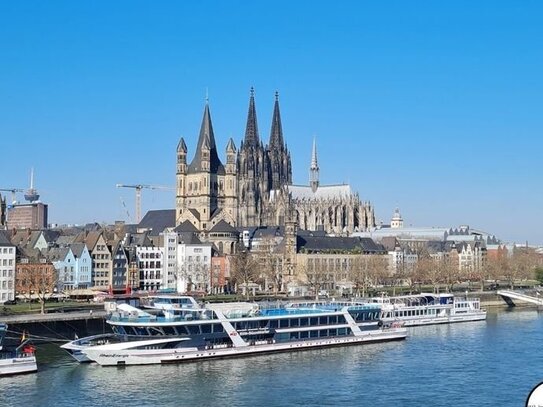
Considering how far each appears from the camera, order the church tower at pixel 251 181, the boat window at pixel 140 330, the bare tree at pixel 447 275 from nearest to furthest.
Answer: the boat window at pixel 140 330 < the bare tree at pixel 447 275 < the church tower at pixel 251 181

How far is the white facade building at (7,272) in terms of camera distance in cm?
10181

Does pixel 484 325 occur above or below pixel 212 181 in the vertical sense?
below

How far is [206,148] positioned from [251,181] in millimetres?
24140

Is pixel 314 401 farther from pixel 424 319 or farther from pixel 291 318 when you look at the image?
pixel 424 319

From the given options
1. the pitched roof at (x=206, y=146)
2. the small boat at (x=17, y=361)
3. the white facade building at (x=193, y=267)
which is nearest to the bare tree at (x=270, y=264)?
the white facade building at (x=193, y=267)

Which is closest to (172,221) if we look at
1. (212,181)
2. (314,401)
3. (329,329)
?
(212,181)

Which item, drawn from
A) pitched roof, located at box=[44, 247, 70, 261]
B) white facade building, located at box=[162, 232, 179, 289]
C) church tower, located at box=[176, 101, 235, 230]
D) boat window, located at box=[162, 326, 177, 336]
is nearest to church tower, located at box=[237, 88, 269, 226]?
church tower, located at box=[176, 101, 235, 230]

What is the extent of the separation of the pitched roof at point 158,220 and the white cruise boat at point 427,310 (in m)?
77.1

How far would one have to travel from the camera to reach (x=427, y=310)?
96.9 meters

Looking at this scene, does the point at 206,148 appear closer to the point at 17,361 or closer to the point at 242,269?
the point at 242,269

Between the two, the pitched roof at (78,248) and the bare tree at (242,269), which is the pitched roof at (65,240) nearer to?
the pitched roof at (78,248)

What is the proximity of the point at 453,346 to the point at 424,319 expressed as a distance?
21.1 m

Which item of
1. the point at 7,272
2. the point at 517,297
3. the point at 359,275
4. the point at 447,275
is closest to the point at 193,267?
the point at 359,275

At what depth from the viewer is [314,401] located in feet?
160
